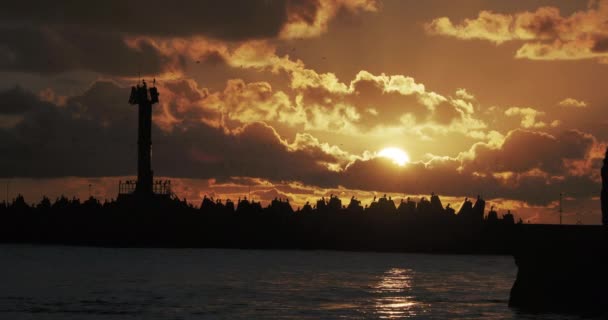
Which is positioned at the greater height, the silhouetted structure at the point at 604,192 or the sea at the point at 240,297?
the silhouetted structure at the point at 604,192

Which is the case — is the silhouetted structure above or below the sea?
above

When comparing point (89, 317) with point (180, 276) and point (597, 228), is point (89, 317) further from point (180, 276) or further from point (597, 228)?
point (180, 276)

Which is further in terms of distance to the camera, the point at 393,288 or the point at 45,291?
the point at 393,288

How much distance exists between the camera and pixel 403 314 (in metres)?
106

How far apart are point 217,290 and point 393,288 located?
29829mm

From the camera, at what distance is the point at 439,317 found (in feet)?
331

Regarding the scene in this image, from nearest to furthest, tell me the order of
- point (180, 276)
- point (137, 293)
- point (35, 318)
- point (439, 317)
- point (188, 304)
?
1. point (35, 318)
2. point (439, 317)
3. point (188, 304)
4. point (137, 293)
5. point (180, 276)

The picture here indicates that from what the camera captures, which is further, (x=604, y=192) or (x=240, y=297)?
(x=240, y=297)

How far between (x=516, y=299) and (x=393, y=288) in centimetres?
5631

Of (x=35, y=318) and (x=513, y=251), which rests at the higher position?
(x=513, y=251)

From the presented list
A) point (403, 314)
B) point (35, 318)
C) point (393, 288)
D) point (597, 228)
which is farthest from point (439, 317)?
point (393, 288)

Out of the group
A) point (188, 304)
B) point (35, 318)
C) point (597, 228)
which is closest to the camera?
point (597, 228)

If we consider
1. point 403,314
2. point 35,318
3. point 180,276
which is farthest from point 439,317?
point 180,276

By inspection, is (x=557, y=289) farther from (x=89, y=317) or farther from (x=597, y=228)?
(x=89, y=317)
